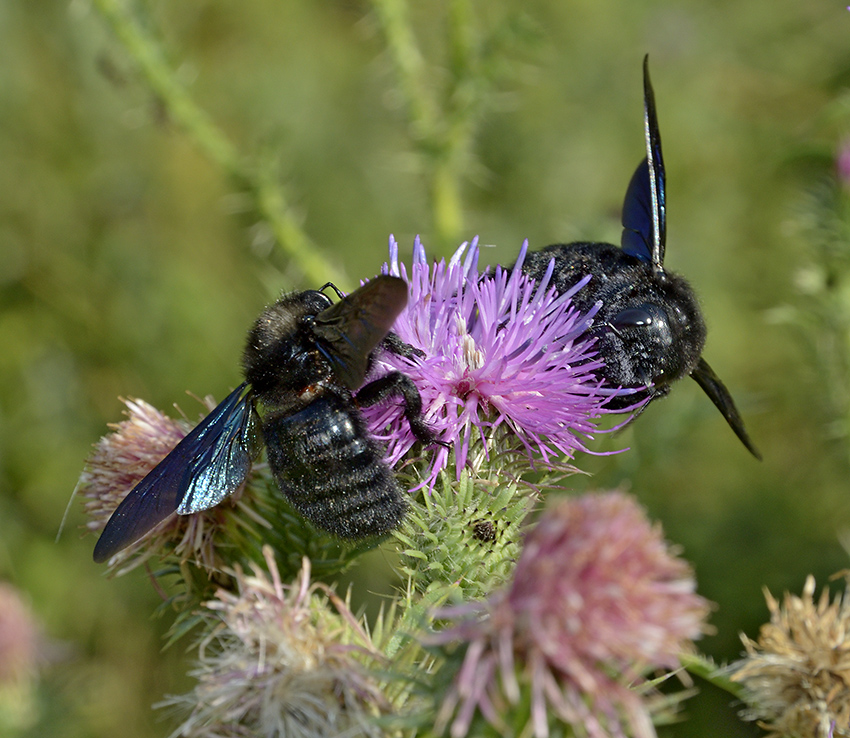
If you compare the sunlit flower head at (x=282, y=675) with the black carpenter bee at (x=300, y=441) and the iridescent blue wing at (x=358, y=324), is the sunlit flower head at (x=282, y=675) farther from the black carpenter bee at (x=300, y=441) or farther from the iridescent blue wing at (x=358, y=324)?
the iridescent blue wing at (x=358, y=324)

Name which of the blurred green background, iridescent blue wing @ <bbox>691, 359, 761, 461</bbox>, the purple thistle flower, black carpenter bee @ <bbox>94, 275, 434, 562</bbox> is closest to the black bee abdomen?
black carpenter bee @ <bbox>94, 275, 434, 562</bbox>

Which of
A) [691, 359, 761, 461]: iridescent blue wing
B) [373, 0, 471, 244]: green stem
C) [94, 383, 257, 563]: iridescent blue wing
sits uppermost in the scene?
[373, 0, 471, 244]: green stem

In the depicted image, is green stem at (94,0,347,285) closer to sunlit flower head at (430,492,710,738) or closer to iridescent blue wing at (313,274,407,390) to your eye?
iridescent blue wing at (313,274,407,390)

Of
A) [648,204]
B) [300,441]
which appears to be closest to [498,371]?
[300,441]

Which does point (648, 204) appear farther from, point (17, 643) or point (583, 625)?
point (17, 643)

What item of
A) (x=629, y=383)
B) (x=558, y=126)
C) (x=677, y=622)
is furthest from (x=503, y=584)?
(x=558, y=126)
